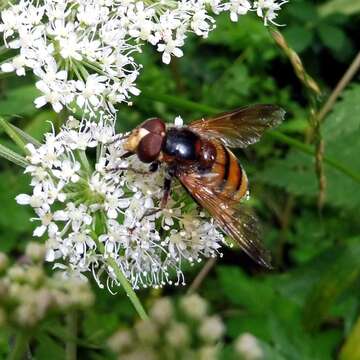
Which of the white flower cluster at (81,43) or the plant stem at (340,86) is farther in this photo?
the plant stem at (340,86)

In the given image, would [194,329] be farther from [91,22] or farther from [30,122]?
[30,122]

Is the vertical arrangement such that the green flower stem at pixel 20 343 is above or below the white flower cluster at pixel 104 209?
above

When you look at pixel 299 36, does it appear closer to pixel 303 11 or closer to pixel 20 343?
pixel 303 11

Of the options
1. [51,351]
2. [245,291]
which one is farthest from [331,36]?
[51,351]

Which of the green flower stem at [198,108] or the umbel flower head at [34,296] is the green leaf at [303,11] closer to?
the green flower stem at [198,108]

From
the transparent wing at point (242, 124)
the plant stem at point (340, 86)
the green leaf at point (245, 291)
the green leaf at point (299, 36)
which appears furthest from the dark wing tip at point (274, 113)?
the green leaf at point (299, 36)

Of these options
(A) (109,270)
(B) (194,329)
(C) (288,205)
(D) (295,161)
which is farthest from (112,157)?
(C) (288,205)
